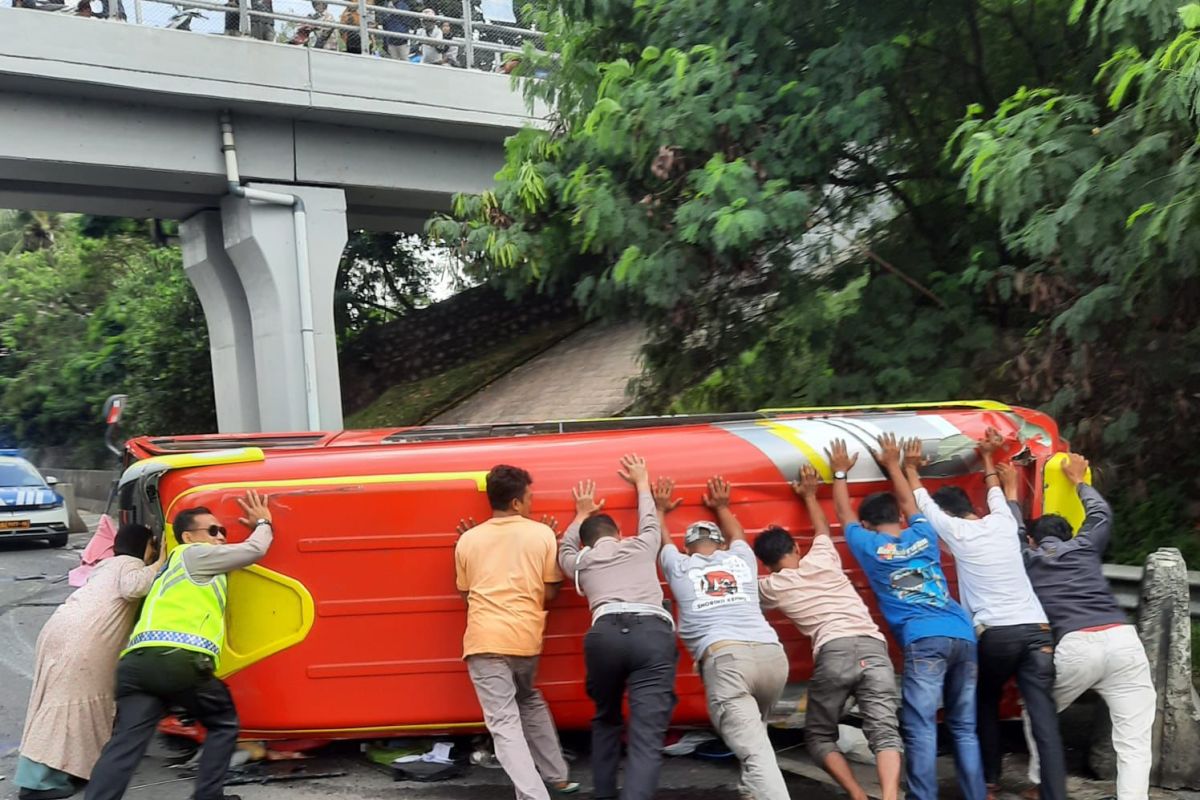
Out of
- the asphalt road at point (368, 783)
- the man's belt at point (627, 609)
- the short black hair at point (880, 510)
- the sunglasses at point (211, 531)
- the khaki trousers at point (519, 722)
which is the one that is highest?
the sunglasses at point (211, 531)

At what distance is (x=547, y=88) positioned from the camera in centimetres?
938

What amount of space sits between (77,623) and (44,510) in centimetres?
1132

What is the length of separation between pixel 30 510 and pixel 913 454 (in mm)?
13526

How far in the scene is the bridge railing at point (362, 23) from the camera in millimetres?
12656

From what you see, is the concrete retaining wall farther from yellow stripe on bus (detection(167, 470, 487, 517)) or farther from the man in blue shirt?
the man in blue shirt

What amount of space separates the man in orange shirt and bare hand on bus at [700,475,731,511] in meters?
0.80

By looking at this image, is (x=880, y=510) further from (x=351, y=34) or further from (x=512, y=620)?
(x=351, y=34)

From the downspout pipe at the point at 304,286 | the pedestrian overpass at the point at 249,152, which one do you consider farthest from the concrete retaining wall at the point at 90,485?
the downspout pipe at the point at 304,286

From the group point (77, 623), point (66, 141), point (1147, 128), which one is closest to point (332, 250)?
point (66, 141)

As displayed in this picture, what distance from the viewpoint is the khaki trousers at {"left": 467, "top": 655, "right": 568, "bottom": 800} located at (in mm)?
4695

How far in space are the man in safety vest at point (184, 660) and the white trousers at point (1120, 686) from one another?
3667mm

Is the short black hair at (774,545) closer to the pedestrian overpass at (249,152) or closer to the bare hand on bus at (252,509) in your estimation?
the bare hand on bus at (252,509)

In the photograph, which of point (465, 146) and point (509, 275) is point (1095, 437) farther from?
point (465, 146)

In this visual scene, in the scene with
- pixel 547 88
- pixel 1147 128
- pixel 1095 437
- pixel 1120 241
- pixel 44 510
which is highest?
pixel 547 88
